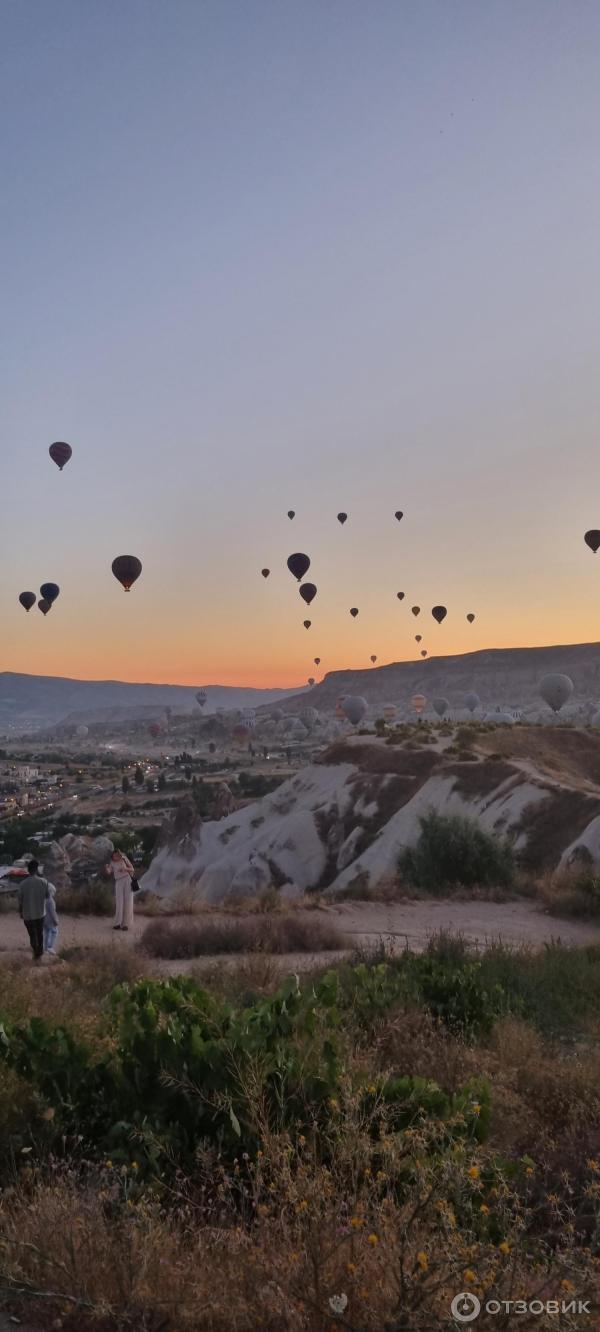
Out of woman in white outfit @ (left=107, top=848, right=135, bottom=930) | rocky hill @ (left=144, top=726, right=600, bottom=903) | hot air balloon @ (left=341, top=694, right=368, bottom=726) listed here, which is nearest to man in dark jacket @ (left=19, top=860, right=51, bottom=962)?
woman in white outfit @ (left=107, top=848, right=135, bottom=930)

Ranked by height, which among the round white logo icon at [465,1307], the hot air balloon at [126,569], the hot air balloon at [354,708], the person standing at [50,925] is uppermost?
the hot air balloon at [126,569]

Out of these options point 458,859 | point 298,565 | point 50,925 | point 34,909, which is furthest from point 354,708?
point 34,909

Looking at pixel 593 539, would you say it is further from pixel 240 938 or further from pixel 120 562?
pixel 240 938

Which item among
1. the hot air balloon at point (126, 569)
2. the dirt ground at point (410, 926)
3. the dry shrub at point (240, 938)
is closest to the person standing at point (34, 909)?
the dirt ground at point (410, 926)

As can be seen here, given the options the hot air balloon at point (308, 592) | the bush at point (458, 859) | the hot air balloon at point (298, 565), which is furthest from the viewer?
the hot air balloon at point (308, 592)

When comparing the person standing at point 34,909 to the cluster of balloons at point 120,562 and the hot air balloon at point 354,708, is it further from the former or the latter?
the hot air balloon at point 354,708

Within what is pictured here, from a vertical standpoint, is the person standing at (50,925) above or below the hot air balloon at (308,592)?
below
